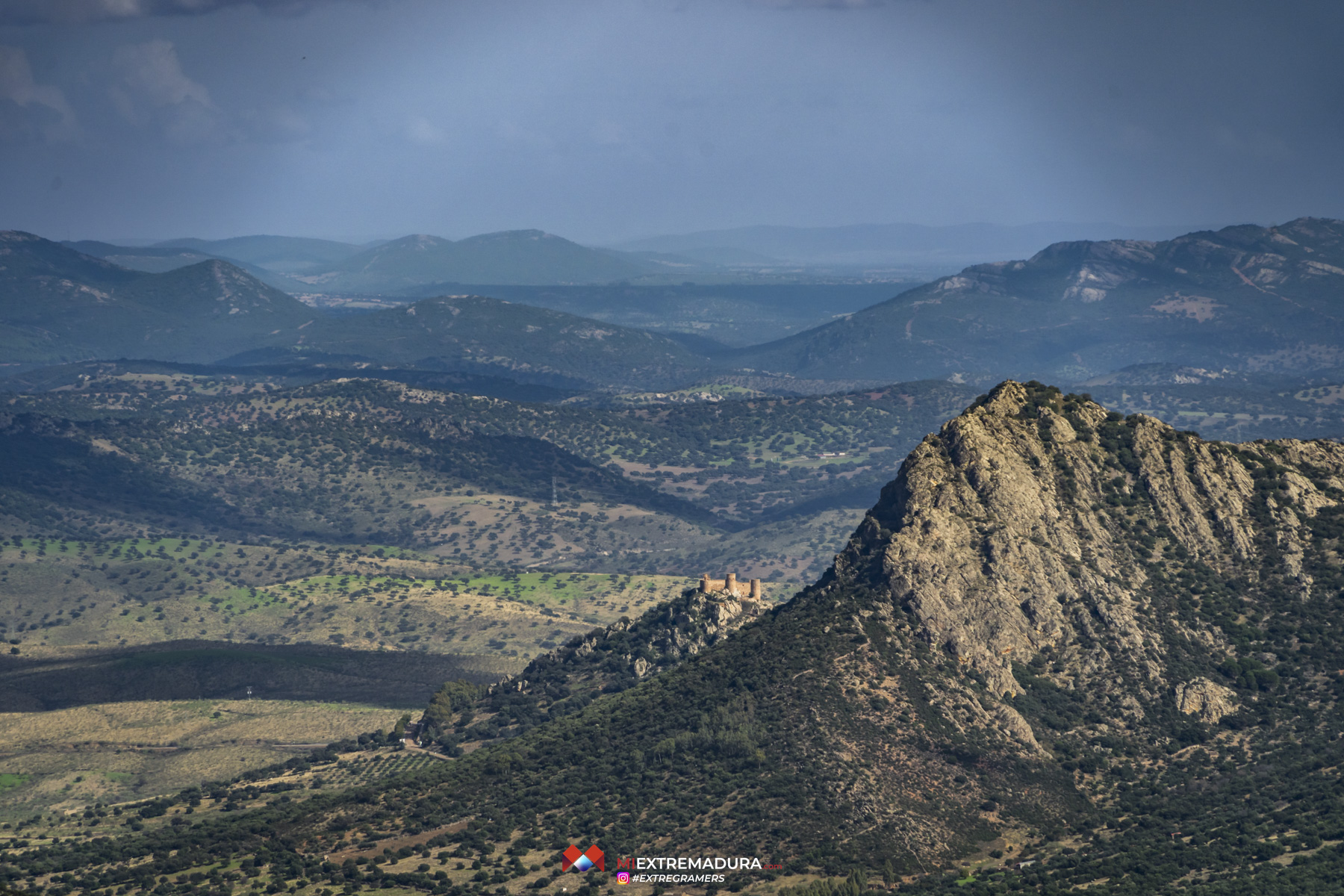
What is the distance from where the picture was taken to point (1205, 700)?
100 meters

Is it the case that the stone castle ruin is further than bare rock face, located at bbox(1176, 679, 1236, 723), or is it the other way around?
the stone castle ruin

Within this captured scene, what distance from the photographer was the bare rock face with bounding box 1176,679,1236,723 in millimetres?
100125

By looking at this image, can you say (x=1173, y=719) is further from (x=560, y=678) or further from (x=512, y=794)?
(x=560, y=678)

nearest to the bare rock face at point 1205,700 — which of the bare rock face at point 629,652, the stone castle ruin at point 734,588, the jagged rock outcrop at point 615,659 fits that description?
the jagged rock outcrop at point 615,659

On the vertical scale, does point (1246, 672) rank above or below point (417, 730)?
above

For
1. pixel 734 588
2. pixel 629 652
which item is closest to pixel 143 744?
pixel 629 652

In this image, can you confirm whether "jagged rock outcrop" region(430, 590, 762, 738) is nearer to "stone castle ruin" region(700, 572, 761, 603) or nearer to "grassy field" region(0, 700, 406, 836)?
"stone castle ruin" region(700, 572, 761, 603)

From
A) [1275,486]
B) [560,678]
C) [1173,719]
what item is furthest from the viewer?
[560,678]

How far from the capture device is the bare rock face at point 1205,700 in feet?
328

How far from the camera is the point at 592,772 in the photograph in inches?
4186

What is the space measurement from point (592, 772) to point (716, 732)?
29.2 feet

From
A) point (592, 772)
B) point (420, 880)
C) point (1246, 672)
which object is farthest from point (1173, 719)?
point (420, 880)

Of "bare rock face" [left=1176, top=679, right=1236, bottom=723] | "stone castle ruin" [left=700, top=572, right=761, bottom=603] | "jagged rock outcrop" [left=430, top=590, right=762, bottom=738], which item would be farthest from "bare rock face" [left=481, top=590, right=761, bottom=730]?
"bare rock face" [left=1176, top=679, right=1236, bottom=723]

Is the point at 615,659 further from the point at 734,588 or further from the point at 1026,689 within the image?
the point at 1026,689
